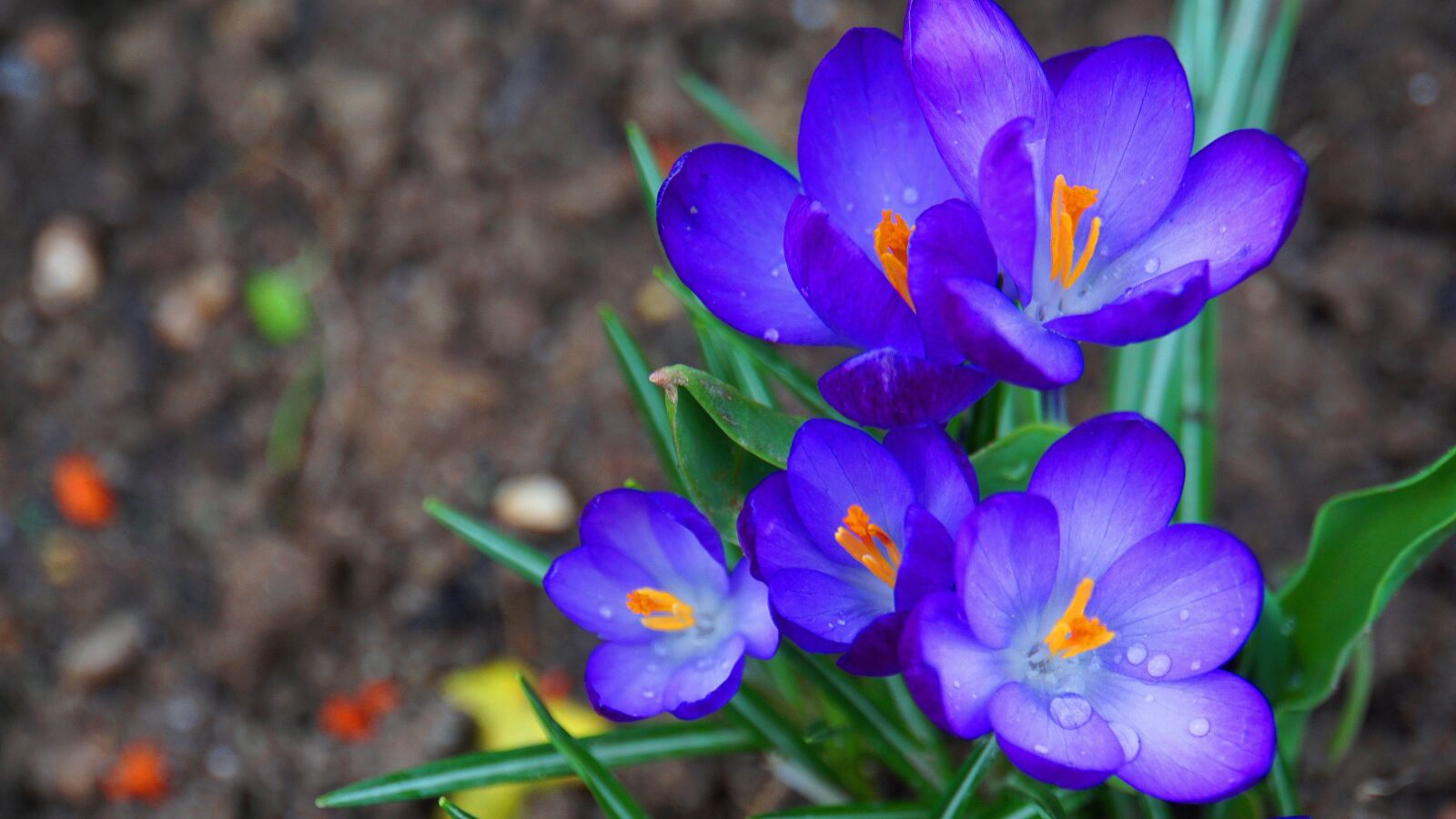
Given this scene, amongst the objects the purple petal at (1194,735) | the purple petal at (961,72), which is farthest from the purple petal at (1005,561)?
the purple petal at (961,72)

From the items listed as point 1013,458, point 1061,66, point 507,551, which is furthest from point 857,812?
point 1061,66

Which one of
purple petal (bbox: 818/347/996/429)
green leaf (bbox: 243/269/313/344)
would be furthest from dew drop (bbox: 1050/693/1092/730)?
green leaf (bbox: 243/269/313/344)

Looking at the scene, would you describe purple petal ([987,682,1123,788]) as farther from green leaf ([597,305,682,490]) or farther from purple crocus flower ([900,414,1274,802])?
green leaf ([597,305,682,490])

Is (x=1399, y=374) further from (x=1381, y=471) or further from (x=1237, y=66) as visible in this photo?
(x=1237, y=66)

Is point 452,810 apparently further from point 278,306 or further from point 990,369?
point 278,306

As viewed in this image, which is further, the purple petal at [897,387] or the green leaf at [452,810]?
the green leaf at [452,810]

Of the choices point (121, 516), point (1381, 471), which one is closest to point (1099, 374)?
point (1381, 471)

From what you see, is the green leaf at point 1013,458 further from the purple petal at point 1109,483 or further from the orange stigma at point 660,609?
the orange stigma at point 660,609
